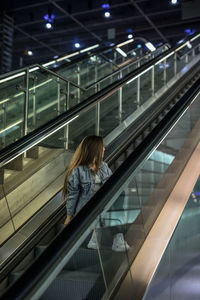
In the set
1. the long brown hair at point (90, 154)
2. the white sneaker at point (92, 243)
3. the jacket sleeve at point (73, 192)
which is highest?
the long brown hair at point (90, 154)

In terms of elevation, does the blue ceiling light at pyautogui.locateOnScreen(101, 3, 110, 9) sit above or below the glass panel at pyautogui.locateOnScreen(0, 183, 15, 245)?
above

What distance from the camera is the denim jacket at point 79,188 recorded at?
2.86 m

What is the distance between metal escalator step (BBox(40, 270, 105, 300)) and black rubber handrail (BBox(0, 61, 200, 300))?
115mm

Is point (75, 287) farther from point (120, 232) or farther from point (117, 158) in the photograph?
point (117, 158)

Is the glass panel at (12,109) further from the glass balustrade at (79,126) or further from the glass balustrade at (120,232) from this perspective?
the glass balustrade at (120,232)

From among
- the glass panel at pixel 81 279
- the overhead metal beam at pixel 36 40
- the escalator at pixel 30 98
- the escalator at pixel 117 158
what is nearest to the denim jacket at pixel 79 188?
the escalator at pixel 117 158

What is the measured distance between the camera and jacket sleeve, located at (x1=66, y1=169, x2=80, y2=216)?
2859mm

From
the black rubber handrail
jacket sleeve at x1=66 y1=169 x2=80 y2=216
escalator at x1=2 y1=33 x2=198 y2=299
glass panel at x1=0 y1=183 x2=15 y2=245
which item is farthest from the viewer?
glass panel at x1=0 y1=183 x2=15 y2=245

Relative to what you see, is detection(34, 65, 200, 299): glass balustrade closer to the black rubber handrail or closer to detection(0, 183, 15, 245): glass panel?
the black rubber handrail

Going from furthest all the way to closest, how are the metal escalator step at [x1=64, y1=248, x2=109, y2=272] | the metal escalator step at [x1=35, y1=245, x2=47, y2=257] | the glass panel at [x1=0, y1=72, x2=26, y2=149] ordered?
the glass panel at [x1=0, y1=72, x2=26, y2=149], the metal escalator step at [x1=35, y1=245, x2=47, y2=257], the metal escalator step at [x1=64, y1=248, x2=109, y2=272]

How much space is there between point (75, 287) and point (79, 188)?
1265mm

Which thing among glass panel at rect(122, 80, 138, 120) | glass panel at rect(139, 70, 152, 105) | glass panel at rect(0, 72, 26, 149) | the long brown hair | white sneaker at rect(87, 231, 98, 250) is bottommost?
white sneaker at rect(87, 231, 98, 250)

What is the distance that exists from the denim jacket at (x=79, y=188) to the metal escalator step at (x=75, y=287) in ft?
3.09

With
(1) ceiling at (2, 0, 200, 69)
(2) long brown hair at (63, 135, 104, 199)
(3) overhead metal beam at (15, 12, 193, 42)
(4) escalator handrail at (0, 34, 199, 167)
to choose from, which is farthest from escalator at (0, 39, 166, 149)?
(3) overhead metal beam at (15, 12, 193, 42)
